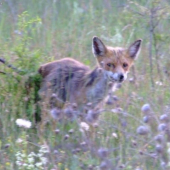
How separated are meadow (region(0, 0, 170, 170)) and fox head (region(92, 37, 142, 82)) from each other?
205 millimetres

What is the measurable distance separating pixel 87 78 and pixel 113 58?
1.22 ft

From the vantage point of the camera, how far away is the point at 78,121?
4.62 metres

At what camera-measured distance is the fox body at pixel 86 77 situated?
18.6 feet

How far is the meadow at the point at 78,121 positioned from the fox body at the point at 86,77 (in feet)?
0.51

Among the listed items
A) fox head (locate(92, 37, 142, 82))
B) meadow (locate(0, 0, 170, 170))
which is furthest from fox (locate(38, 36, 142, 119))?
meadow (locate(0, 0, 170, 170))

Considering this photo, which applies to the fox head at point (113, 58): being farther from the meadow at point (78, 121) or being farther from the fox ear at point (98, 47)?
the meadow at point (78, 121)

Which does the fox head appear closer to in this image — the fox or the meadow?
the fox

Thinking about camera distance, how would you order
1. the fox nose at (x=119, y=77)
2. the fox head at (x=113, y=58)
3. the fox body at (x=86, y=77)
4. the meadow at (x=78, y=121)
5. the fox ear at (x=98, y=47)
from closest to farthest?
the meadow at (x=78, y=121) < the fox nose at (x=119, y=77) < the fox body at (x=86, y=77) < the fox head at (x=113, y=58) < the fox ear at (x=98, y=47)

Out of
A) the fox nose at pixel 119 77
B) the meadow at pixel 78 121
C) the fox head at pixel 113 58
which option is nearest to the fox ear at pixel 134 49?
the fox head at pixel 113 58

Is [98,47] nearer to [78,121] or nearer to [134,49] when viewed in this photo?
[134,49]

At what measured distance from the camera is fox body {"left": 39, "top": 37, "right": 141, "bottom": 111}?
5656 millimetres

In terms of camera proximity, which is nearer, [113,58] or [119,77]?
[119,77]

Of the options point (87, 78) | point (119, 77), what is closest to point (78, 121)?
point (119, 77)

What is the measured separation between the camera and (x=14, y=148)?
4.48 metres
